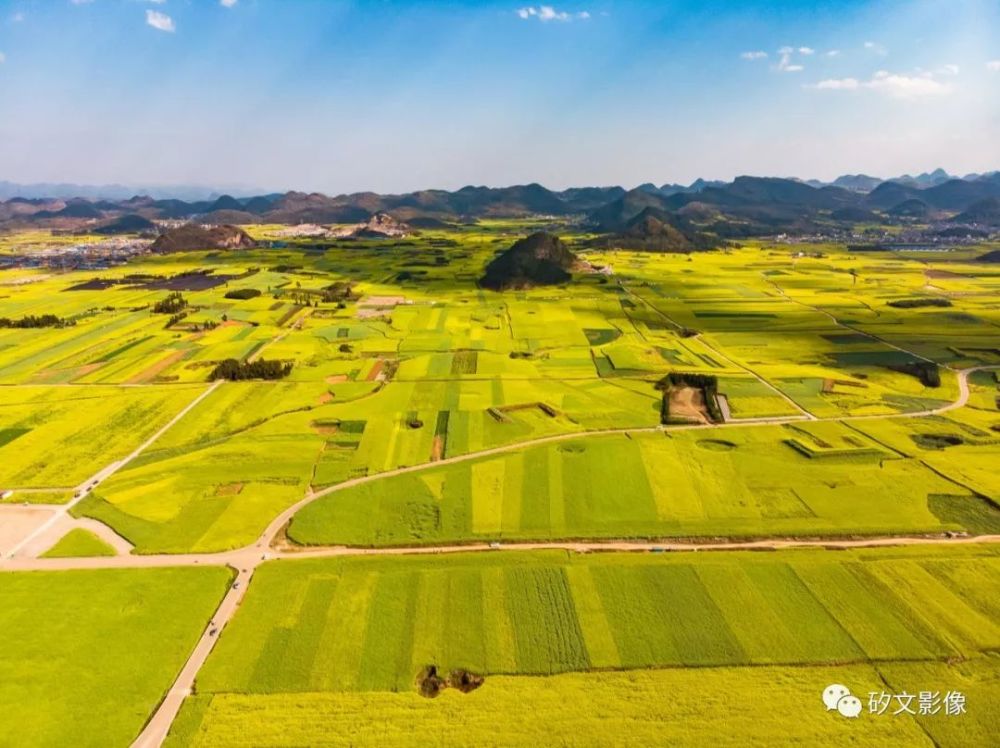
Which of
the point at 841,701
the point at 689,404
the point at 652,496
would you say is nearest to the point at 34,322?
the point at 652,496

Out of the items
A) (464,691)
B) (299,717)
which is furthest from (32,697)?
(464,691)

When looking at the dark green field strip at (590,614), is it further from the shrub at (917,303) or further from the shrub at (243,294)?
the shrub at (243,294)

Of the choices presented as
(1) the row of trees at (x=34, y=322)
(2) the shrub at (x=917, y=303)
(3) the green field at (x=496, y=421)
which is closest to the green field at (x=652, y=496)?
(3) the green field at (x=496, y=421)

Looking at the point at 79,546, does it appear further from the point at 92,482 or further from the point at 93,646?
the point at 93,646

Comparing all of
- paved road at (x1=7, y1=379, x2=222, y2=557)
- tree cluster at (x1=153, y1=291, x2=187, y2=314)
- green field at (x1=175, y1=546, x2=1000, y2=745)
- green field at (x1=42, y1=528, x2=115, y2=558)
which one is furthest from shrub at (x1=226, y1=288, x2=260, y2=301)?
green field at (x1=175, y1=546, x2=1000, y2=745)

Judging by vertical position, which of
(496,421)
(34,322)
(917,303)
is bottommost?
(496,421)

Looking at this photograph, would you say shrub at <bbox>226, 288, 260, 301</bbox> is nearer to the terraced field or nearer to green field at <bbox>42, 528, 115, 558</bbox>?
the terraced field

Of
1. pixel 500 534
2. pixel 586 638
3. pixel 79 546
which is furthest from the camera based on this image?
pixel 500 534
